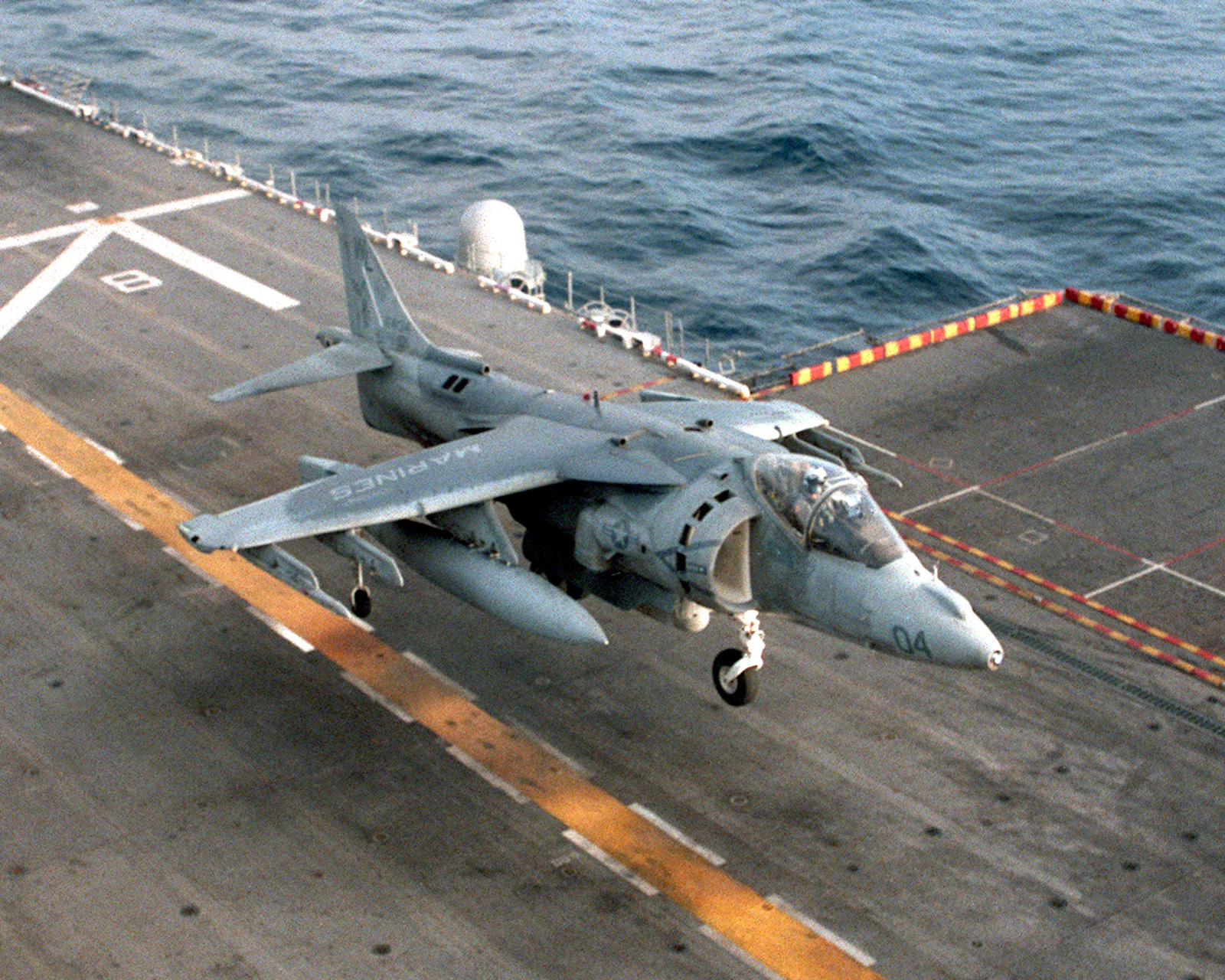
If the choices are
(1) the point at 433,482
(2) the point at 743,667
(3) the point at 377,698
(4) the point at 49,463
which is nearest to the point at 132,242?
(4) the point at 49,463

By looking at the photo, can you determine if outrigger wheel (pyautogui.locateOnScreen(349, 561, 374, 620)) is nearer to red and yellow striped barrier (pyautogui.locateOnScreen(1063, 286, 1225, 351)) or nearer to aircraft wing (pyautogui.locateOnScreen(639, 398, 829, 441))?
aircraft wing (pyautogui.locateOnScreen(639, 398, 829, 441))

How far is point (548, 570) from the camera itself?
96.2ft

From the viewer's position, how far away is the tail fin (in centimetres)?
3238

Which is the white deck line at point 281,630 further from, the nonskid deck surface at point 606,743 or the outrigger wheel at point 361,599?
the outrigger wheel at point 361,599

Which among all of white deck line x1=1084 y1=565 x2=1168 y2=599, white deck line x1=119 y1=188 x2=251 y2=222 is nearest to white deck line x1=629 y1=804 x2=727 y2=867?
white deck line x1=1084 y1=565 x2=1168 y2=599

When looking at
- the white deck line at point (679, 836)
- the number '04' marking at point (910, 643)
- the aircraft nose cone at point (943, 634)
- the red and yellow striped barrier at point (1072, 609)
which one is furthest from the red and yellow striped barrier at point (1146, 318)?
the white deck line at point (679, 836)

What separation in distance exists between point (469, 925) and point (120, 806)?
6009 mm

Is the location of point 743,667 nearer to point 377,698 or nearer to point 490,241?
point 377,698

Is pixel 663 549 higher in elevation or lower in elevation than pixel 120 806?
higher

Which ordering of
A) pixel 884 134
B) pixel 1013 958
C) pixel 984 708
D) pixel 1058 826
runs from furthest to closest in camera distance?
1. pixel 884 134
2. pixel 984 708
3. pixel 1058 826
4. pixel 1013 958

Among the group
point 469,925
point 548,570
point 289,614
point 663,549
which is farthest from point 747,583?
point 289,614

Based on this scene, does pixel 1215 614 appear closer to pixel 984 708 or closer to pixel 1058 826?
pixel 984 708

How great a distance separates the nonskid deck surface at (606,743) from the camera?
23516mm

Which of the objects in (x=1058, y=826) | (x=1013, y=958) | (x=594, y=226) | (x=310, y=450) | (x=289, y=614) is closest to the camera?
(x=1013, y=958)
